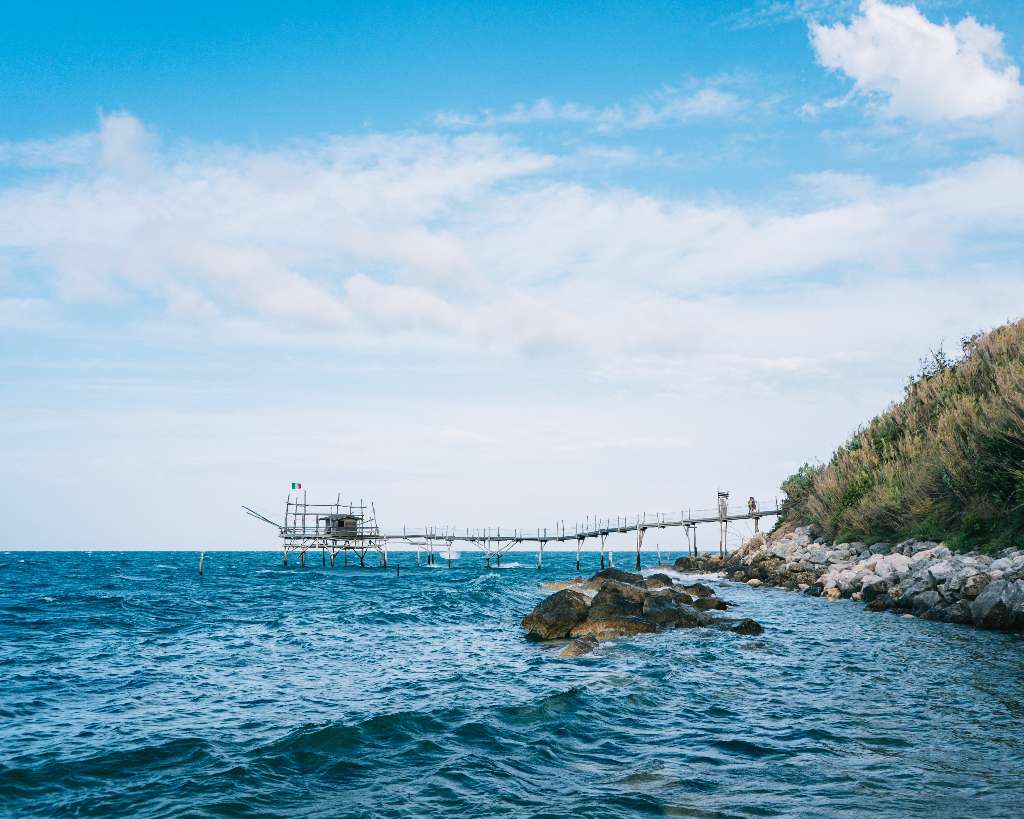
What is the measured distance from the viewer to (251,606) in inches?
1387

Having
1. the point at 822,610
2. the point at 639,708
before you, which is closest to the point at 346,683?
the point at 639,708

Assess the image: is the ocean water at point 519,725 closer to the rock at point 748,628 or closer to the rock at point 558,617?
the rock at point 748,628

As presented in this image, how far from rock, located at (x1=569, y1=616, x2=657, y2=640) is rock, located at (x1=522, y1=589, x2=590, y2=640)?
0.27 meters

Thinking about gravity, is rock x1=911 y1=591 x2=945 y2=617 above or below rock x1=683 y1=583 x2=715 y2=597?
above

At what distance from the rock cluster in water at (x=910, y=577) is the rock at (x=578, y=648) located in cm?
1056

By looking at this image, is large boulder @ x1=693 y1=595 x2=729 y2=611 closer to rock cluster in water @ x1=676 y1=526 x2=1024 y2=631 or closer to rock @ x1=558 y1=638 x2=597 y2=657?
rock cluster in water @ x1=676 y1=526 x2=1024 y2=631

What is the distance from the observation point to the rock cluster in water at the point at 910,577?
1934cm

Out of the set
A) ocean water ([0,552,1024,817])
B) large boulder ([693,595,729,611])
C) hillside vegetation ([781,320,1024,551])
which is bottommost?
ocean water ([0,552,1024,817])

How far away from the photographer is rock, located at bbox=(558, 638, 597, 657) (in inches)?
760

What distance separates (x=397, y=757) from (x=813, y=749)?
6043mm

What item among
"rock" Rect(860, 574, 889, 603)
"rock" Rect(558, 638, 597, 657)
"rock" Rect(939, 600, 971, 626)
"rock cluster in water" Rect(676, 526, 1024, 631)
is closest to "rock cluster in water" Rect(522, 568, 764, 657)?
"rock" Rect(558, 638, 597, 657)

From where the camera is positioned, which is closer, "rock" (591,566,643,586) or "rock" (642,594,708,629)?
"rock" (642,594,708,629)

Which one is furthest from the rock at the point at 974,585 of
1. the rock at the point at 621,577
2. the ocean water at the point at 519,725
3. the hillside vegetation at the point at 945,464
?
the rock at the point at 621,577

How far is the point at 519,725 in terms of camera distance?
12398 mm
